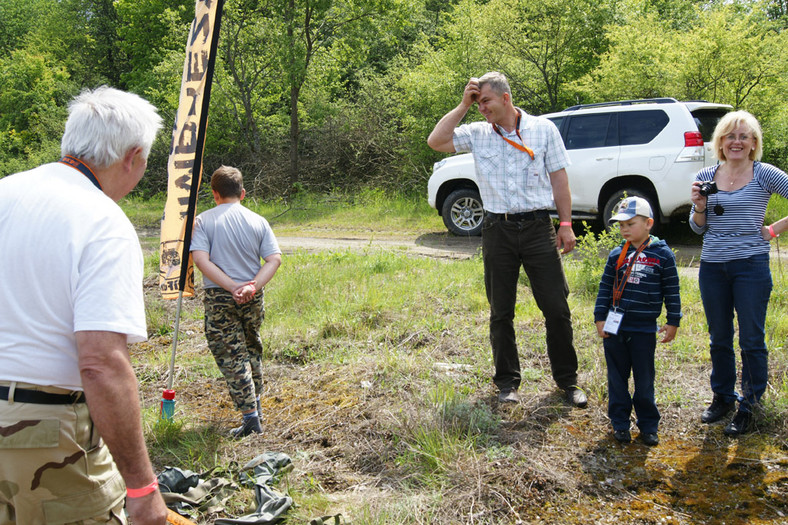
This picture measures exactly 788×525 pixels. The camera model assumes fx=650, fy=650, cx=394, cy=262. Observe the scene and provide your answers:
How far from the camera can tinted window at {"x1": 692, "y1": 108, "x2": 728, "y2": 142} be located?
919 centimetres

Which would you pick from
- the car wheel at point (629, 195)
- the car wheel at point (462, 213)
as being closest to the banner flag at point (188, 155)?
the car wheel at point (629, 195)

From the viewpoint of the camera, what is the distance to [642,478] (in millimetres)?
3670

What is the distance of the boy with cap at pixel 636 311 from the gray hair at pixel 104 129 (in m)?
2.82

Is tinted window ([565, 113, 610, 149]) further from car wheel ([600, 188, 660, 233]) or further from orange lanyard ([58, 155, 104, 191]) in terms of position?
orange lanyard ([58, 155, 104, 191])

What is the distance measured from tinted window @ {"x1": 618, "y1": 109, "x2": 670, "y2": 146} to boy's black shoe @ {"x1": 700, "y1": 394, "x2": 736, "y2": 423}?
606 cm

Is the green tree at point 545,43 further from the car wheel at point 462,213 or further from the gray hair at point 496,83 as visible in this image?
the gray hair at point 496,83

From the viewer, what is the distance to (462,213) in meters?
11.5

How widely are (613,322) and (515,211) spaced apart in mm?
1006

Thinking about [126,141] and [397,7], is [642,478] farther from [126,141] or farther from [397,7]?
[397,7]

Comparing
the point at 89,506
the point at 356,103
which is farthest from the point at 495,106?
the point at 356,103

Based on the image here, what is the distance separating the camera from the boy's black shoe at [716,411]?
4.27 metres

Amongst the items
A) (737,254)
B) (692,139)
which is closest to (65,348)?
(737,254)

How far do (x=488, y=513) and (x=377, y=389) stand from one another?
5.90 feet

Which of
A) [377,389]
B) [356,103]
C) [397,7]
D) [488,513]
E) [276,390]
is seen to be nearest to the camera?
[488,513]
